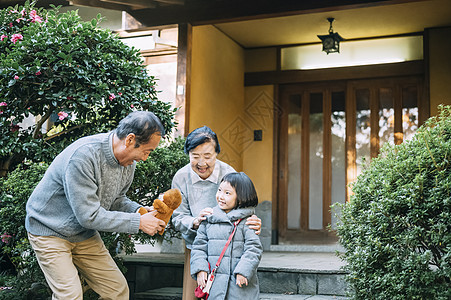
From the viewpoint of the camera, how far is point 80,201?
303 cm

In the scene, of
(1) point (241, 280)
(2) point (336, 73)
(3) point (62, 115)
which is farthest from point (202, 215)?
(2) point (336, 73)

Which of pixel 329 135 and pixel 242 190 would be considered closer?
pixel 242 190

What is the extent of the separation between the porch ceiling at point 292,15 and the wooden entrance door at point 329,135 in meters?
0.81

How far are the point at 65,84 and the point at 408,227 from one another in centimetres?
331

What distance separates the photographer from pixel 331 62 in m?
8.48

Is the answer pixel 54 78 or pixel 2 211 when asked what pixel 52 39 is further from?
pixel 2 211

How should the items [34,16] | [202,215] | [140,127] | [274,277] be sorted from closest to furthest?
[140,127] < [202,215] < [274,277] < [34,16]

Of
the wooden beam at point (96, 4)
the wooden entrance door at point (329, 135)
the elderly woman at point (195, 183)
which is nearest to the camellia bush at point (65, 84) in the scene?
the wooden beam at point (96, 4)

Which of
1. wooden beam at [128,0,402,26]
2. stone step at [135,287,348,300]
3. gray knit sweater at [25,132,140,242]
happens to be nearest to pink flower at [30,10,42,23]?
wooden beam at [128,0,402,26]

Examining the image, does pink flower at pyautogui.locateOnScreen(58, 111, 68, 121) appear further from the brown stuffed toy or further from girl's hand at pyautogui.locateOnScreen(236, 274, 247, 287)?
girl's hand at pyautogui.locateOnScreen(236, 274, 247, 287)

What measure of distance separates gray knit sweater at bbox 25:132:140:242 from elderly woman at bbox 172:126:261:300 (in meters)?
0.60

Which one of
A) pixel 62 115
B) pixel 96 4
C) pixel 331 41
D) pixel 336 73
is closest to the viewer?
pixel 62 115

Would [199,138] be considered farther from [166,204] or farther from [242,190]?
[166,204]

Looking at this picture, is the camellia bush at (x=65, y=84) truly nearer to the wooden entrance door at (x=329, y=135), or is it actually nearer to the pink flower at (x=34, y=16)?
the pink flower at (x=34, y=16)
